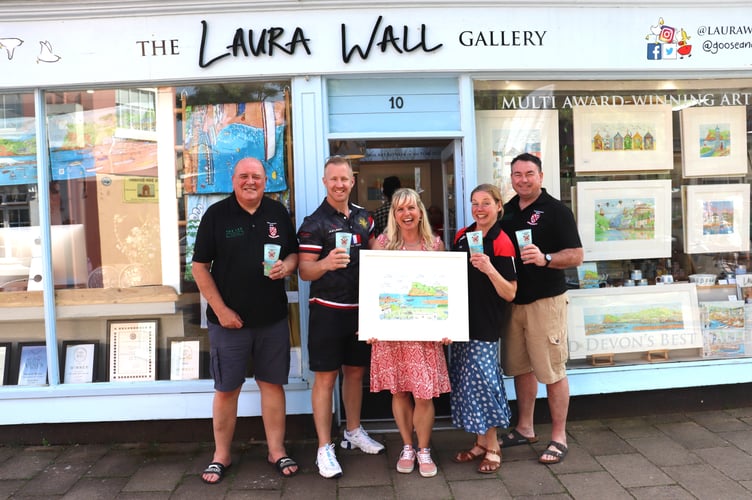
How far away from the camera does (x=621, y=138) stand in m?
4.70

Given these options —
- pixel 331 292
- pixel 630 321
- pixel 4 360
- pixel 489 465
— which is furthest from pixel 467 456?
pixel 4 360

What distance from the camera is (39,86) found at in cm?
416

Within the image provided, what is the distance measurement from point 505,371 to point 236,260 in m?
2.02

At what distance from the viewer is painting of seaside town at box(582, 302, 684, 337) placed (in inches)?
183

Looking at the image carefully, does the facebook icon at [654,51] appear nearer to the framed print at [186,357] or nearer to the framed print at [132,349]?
the framed print at [186,357]

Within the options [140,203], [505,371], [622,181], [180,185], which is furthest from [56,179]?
[622,181]

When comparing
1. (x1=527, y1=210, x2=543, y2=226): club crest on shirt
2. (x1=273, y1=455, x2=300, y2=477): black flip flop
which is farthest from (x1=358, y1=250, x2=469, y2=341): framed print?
(x1=273, y1=455, x2=300, y2=477): black flip flop

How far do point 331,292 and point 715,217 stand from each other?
352cm

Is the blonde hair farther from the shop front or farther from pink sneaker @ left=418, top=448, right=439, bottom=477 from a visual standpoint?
pink sneaker @ left=418, top=448, right=439, bottom=477

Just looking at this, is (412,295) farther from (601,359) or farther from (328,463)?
(601,359)

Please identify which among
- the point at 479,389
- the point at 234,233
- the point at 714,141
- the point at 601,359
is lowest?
the point at 601,359

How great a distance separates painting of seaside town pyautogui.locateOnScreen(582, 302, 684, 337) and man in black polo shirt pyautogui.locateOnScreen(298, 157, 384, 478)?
6.94 feet

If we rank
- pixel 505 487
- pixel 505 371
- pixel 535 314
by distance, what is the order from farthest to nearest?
1. pixel 505 371
2. pixel 535 314
3. pixel 505 487

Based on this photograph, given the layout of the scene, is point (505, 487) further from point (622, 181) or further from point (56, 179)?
point (56, 179)
